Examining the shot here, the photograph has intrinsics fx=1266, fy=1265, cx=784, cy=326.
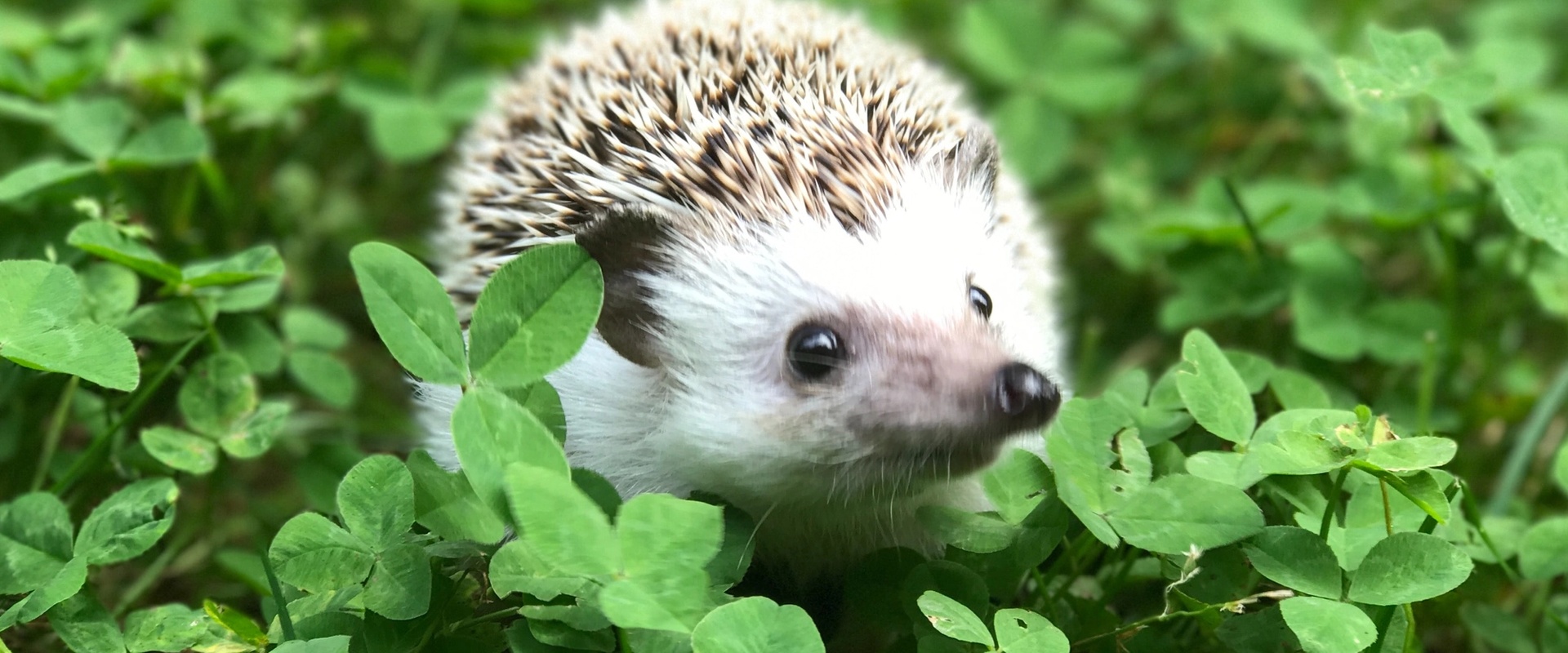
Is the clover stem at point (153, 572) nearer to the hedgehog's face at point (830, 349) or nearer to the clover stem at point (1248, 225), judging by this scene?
the hedgehog's face at point (830, 349)

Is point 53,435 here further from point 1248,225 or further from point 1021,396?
point 1248,225

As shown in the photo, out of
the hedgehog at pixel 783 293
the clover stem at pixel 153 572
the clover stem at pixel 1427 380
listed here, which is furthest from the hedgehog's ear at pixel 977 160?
the clover stem at pixel 153 572

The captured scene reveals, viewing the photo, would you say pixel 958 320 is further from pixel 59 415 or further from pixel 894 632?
pixel 59 415

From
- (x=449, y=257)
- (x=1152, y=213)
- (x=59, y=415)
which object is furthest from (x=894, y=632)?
(x=1152, y=213)

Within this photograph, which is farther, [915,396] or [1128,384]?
[1128,384]

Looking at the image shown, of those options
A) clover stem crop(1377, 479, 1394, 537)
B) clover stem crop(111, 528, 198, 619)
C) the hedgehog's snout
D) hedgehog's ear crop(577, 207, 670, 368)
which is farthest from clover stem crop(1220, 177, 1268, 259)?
clover stem crop(111, 528, 198, 619)

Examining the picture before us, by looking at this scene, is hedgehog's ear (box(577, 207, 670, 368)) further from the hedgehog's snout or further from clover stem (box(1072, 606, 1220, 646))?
clover stem (box(1072, 606, 1220, 646))
